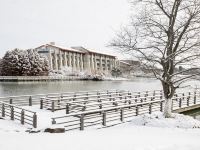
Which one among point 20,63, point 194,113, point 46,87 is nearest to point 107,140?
point 194,113

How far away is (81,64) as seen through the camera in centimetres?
14062

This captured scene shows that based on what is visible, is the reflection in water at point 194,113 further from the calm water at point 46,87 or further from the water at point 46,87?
the water at point 46,87

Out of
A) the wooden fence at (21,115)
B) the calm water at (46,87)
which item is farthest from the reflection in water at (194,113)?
the wooden fence at (21,115)

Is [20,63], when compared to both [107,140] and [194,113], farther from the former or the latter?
[107,140]

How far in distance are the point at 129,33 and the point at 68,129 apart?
7.49 metres

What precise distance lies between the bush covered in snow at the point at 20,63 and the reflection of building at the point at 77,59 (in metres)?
31.0

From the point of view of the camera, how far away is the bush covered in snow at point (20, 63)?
87312 mm

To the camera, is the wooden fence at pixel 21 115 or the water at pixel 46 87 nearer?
the wooden fence at pixel 21 115

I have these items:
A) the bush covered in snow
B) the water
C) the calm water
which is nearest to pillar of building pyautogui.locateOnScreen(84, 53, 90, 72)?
the bush covered in snow

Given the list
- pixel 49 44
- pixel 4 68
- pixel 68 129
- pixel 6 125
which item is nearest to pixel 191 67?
pixel 68 129

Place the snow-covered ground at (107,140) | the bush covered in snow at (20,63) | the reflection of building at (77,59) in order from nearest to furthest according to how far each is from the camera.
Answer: the snow-covered ground at (107,140), the bush covered in snow at (20,63), the reflection of building at (77,59)

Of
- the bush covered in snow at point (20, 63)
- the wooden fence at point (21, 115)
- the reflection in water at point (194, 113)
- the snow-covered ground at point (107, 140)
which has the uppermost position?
the bush covered in snow at point (20, 63)

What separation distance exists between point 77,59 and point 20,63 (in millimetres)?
51393

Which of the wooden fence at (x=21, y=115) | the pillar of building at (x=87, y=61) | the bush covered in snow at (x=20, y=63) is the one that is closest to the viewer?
the wooden fence at (x=21, y=115)
